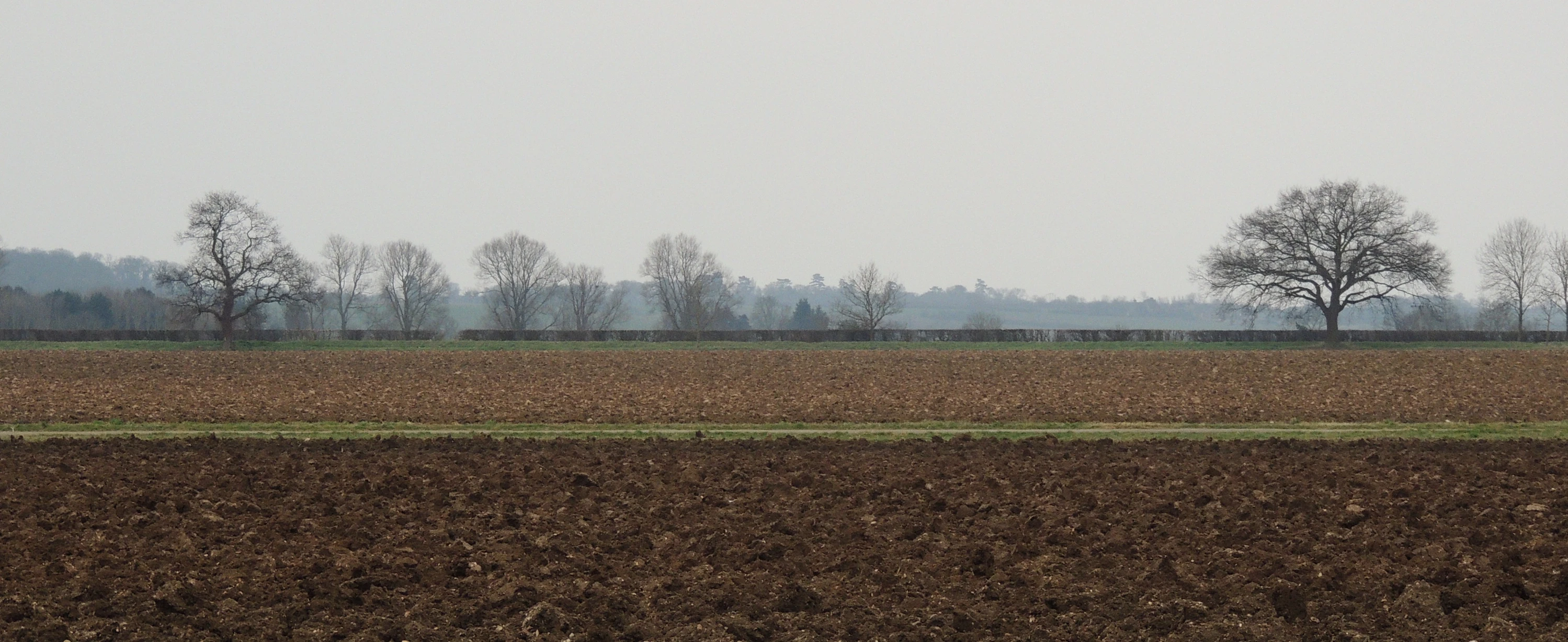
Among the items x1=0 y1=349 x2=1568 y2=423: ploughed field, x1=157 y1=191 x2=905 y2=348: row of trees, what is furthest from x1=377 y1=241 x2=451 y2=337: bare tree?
x1=0 y1=349 x2=1568 y2=423: ploughed field

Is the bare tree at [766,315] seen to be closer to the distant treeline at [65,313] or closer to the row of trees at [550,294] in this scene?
the row of trees at [550,294]

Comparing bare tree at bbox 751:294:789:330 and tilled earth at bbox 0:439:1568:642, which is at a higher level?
bare tree at bbox 751:294:789:330

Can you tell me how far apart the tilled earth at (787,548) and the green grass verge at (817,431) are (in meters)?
5.19

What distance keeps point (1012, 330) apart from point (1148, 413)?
1776 inches

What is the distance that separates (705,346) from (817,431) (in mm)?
39412

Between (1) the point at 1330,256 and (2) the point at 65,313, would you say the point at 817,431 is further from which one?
(2) the point at 65,313

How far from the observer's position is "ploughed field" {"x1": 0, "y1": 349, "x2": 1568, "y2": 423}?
98.3ft

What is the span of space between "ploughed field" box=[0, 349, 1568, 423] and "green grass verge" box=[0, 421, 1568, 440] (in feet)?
3.29

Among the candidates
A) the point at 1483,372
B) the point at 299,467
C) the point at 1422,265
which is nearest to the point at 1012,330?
the point at 1422,265

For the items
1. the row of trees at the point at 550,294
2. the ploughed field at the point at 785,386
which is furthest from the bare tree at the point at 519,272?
the ploughed field at the point at 785,386

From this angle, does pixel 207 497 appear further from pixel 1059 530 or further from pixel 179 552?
pixel 1059 530

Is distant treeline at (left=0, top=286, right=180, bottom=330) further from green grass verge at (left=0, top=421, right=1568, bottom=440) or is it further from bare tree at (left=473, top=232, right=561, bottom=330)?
green grass verge at (left=0, top=421, right=1568, bottom=440)

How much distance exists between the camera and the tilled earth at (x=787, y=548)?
1003 cm

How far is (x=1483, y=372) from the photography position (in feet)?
133
